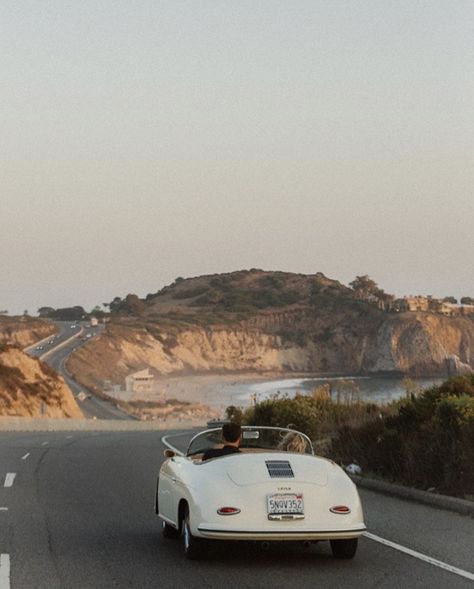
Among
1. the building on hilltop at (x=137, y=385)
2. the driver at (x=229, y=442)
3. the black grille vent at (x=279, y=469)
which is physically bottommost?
the building on hilltop at (x=137, y=385)

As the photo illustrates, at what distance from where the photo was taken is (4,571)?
9.18m

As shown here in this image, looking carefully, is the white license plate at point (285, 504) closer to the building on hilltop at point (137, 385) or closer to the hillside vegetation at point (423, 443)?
the hillside vegetation at point (423, 443)

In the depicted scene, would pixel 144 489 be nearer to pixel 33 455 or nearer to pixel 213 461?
pixel 213 461

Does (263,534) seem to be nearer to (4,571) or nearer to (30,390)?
(4,571)

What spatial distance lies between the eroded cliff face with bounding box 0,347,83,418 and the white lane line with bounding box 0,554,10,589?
74.4 m

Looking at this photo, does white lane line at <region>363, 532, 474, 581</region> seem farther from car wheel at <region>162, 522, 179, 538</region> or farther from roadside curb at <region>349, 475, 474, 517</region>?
roadside curb at <region>349, 475, 474, 517</region>

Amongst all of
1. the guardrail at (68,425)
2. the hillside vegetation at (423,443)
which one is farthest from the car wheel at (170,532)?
the guardrail at (68,425)

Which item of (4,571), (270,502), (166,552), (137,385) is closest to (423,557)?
(270,502)

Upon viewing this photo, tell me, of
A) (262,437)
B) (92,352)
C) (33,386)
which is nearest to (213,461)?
(262,437)

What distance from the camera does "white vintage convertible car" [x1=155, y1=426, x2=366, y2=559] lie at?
908 centimetres

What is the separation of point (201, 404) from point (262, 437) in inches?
5906

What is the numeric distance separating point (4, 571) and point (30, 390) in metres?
83.6

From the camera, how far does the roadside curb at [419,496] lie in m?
13.9

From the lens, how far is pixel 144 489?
59.0 feet
